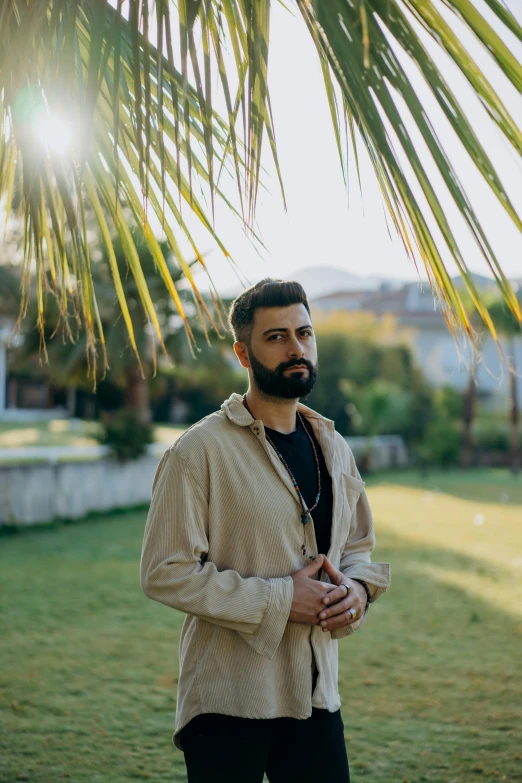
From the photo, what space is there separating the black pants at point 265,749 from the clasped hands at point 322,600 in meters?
0.30

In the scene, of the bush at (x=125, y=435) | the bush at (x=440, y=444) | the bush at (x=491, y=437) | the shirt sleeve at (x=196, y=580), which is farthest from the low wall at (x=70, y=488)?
the bush at (x=491, y=437)

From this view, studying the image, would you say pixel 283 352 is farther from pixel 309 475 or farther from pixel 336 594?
pixel 336 594

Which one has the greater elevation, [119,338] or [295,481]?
[119,338]

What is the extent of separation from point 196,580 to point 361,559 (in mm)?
660

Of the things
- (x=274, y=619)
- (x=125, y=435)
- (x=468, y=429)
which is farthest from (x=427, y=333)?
(x=274, y=619)

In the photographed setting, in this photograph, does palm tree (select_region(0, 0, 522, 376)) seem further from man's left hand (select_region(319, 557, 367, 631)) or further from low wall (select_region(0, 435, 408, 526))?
low wall (select_region(0, 435, 408, 526))

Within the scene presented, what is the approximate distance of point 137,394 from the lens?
17.2m

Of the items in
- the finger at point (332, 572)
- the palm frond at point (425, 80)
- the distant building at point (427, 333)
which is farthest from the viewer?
the distant building at point (427, 333)

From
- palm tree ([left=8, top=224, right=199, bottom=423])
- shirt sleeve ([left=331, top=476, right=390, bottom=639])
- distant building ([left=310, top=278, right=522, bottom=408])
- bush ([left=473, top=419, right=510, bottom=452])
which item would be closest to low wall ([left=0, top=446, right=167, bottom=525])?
palm tree ([left=8, top=224, right=199, bottom=423])

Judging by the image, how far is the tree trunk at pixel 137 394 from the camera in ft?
56.0

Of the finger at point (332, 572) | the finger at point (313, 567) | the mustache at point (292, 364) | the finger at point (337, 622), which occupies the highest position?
the mustache at point (292, 364)

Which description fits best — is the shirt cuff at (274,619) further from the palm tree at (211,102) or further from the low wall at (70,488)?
the low wall at (70,488)

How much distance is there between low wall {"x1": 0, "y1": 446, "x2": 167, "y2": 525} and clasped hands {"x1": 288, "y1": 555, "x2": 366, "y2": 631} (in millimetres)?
11465

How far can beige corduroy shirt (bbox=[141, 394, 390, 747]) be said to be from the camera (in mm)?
2213
